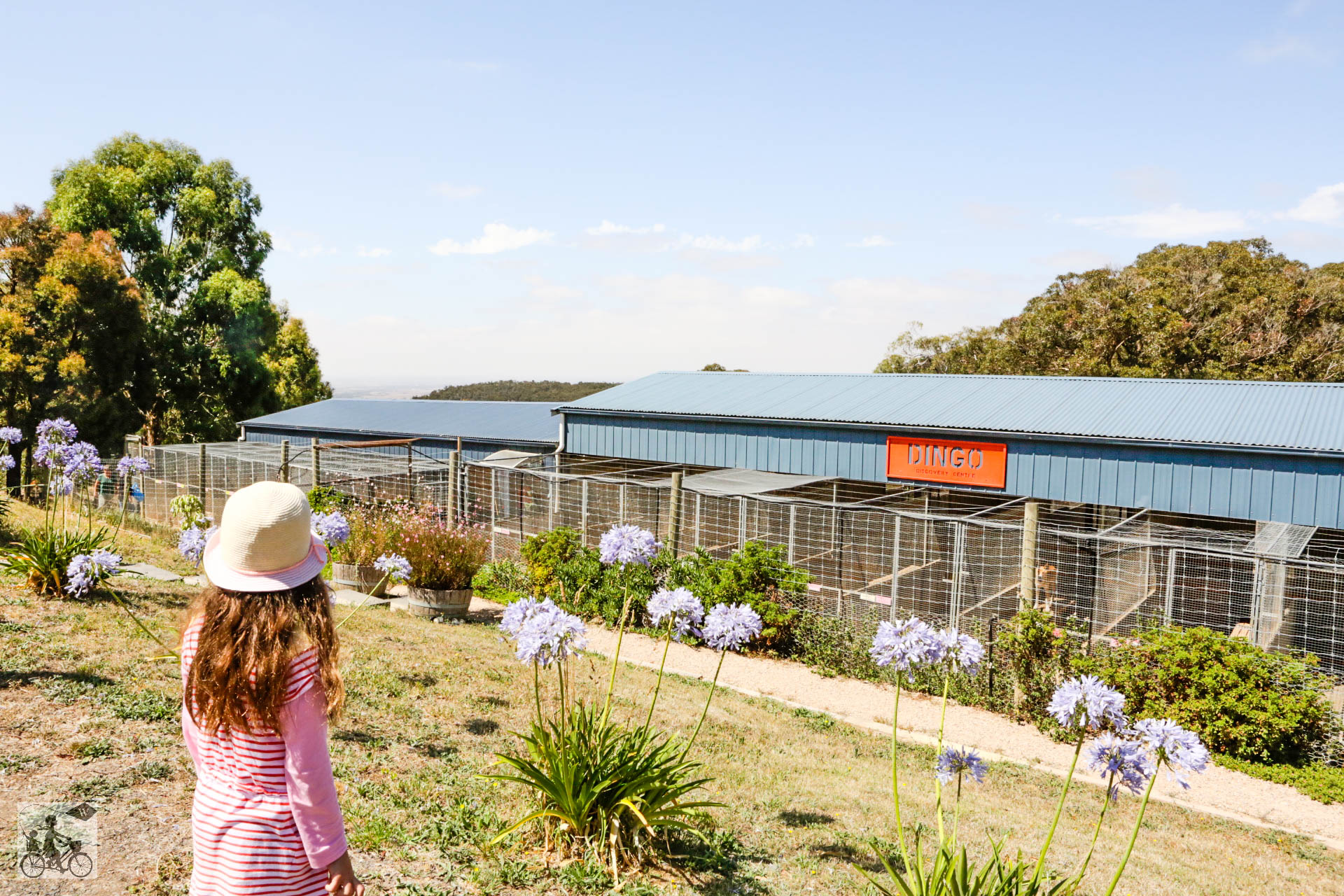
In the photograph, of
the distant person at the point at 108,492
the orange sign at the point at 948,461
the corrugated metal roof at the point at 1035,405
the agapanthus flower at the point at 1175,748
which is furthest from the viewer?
the distant person at the point at 108,492

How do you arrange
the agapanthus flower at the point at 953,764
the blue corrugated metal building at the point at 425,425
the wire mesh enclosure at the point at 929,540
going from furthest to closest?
1. the blue corrugated metal building at the point at 425,425
2. the wire mesh enclosure at the point at 929,540
3. the agapanthus flower at the point at 953,764

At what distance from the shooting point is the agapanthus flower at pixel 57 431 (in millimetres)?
8625

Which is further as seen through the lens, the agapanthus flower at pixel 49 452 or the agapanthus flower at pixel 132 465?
the agapanthus flower at pixel 132 465

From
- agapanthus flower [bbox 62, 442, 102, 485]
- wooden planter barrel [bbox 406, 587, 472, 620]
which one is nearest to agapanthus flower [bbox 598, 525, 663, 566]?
agapanthus flower [bbox 62, 442, 102, 485]

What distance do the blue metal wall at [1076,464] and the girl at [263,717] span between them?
14.0 meters

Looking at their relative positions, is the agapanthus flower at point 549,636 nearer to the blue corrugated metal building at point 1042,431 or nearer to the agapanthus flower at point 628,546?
the agapanthus flower at point 628,546

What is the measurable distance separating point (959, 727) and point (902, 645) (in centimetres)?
621

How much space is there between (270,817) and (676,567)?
10.0m

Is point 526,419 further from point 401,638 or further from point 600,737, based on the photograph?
point 600,737

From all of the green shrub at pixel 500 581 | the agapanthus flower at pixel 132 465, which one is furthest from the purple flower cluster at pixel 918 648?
the green shrub at pixel 500 581

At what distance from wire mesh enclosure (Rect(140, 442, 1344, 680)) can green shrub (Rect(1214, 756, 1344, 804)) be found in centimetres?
134

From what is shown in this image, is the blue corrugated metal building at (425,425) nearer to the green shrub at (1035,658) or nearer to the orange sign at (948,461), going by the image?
the orange sign at (948,461)

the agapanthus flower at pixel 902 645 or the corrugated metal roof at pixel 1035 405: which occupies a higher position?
the corrugated metal roof at pixel 1035 405

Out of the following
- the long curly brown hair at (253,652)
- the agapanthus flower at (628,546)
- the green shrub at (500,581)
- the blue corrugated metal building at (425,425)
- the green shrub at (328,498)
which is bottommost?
the green shrub at (500,581)
